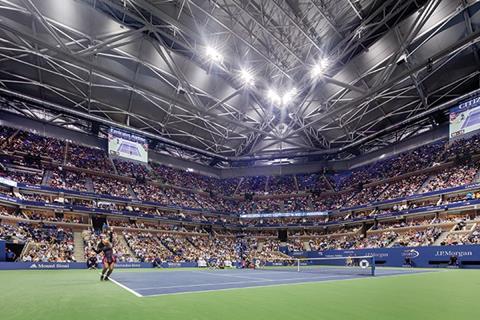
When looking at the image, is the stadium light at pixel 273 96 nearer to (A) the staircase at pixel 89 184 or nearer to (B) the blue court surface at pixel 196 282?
(B) the blue court surface at pixel 196 282

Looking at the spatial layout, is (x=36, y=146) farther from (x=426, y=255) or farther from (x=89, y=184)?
(x=426, y=255)

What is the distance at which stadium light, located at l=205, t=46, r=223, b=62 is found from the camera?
1135 inches

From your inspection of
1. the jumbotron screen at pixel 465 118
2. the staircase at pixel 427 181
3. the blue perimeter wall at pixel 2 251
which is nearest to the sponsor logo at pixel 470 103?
the jumbotron screen at pixel 465 118

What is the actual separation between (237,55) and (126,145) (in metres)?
25.4

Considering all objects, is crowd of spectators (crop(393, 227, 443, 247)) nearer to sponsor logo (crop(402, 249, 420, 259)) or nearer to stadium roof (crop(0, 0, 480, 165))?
sponsor logo (crop(402, 249, 420, 259))

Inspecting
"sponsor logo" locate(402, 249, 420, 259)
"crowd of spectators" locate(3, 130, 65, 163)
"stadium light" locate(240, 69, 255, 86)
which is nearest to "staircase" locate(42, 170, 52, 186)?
"crowd of spectators" locate(3, 130, 65, 163)

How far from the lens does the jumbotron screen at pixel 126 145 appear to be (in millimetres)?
45000

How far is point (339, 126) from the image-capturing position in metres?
47.5

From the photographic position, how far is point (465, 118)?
37.1 metres

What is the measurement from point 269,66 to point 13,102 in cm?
3497

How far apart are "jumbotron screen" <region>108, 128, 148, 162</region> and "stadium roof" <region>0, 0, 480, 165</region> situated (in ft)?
8.50

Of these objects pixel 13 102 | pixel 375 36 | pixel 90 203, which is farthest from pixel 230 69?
pixel 13 102

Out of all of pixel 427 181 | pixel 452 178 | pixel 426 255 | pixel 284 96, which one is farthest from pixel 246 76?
pixel 427 181

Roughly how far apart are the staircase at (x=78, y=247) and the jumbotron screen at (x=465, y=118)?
46.6 meters
